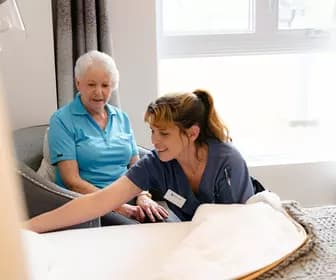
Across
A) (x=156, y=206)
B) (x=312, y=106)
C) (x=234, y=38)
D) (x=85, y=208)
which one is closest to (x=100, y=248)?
(x=85, y=208)

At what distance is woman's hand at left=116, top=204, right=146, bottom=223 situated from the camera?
2203 mm

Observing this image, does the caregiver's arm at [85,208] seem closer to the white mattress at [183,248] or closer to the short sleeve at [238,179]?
the white mattress at [183,248]

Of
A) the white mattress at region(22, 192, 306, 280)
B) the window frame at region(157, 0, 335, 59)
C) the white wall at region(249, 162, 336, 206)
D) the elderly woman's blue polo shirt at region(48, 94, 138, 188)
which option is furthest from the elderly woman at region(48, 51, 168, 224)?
the white wall at region(249, 162, 336, 206)

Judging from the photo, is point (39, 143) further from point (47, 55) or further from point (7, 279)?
point (7, 279)

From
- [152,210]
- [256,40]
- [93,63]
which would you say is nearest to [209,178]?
[152,210]

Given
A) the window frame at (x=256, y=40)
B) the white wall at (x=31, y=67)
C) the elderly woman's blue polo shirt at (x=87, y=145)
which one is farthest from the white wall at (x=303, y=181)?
the white wall at (x=31, y=67)

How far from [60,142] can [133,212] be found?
43 cm

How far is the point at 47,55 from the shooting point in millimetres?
2607

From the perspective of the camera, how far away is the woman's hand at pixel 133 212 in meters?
2.20

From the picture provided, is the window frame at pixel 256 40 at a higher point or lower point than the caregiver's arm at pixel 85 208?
higher

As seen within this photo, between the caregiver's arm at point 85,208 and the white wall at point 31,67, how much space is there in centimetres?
85

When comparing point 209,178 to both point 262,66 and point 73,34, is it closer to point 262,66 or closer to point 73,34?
point 73,34

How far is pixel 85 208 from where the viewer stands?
1.88 metres

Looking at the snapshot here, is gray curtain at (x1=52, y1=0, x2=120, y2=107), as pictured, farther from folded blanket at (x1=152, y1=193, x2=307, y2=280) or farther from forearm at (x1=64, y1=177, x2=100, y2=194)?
folded blanket at (x1=152, y1=193, x2=307, y2=280)
